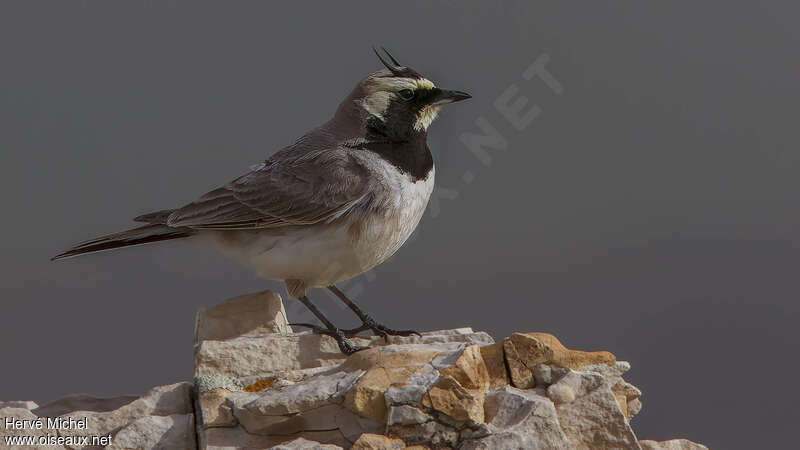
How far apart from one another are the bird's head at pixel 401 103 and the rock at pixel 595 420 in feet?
9.26

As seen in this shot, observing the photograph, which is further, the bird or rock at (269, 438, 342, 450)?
the bird

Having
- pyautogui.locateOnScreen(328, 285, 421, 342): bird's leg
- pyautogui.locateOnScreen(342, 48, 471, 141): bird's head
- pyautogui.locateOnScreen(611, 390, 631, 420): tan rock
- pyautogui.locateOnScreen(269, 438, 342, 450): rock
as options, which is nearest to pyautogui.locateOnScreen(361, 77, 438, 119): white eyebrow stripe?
pyautogui.locateOnScreen(342, 48, 471, 141): bird's head

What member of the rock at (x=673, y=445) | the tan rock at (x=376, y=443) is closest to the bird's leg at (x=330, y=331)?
the tan rock at (x=376, y=443)

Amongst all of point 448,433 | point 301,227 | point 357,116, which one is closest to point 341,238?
point 301,227

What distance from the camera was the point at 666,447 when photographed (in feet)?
21.8

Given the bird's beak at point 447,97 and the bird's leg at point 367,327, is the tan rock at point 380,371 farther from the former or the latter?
the bird's beak at point 447,97

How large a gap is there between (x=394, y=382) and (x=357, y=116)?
110 inches

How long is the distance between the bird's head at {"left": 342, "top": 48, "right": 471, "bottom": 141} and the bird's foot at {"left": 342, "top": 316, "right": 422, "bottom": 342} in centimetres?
162

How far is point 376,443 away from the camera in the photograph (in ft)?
18.1

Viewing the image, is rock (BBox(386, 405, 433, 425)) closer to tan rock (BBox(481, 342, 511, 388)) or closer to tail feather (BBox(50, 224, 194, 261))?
tan rock (BBox(481, 342, 511, 388))

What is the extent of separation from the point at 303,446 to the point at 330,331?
217 cm

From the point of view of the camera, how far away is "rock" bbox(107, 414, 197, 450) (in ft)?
21.0

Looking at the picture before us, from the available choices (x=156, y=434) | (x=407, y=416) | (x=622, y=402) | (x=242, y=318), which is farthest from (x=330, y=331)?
(x=622, y=402)

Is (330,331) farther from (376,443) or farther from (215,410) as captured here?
(376,443)
